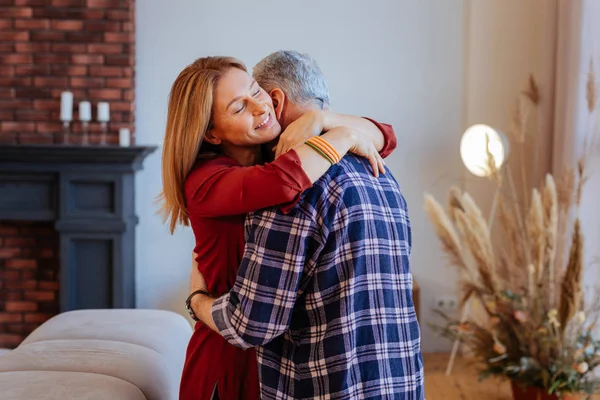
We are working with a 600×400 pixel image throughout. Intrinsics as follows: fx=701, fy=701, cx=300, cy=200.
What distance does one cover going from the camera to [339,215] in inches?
51.2

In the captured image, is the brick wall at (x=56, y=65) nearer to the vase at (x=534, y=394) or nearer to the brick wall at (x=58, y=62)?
the brick wall at (x=58, y=62)

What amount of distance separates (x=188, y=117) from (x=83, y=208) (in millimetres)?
3087

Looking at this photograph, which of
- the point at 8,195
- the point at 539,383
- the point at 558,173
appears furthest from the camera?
the point at 8,195

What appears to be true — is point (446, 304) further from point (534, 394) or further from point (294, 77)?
point (294, 77)

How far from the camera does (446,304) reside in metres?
4.62

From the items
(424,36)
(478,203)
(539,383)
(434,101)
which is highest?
(424,36)

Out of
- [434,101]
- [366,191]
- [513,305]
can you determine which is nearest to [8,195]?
[434,101]

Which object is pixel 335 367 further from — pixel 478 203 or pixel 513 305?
pixel 478 203

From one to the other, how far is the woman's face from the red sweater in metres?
0.08

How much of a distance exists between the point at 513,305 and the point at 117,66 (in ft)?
9.16

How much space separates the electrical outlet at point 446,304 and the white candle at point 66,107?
2642mm

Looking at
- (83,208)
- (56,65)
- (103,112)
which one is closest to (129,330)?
(83,208)

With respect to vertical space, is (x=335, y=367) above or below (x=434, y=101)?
below

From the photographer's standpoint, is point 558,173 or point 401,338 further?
point 558,173
